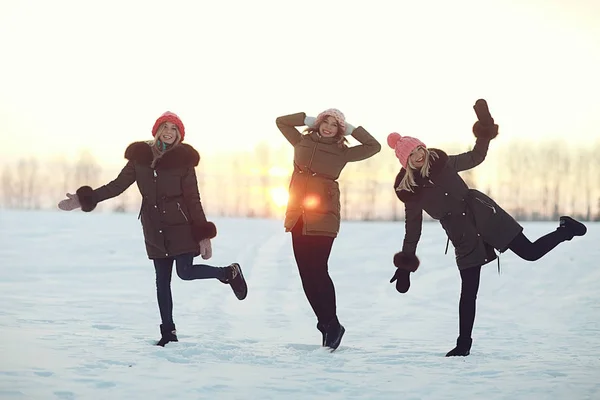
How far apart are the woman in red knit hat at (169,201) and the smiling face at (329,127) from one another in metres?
1.05

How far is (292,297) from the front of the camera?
11883 millimetres

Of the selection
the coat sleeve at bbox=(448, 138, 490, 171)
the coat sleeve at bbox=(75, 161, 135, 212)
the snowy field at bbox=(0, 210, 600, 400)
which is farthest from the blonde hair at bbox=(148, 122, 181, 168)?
the coat sleeve at bbox=(448, 138, 490, 171)

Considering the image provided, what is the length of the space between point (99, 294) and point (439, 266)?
7046mm

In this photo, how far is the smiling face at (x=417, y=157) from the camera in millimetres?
5859

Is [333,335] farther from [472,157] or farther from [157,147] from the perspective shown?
[157,147]

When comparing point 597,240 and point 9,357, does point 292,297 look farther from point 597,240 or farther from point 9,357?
point 597,240

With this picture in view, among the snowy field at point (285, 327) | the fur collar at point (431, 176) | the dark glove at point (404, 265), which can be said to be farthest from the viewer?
the dark glove at point (404, 265)

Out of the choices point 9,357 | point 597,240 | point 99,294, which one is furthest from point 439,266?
point 9,357

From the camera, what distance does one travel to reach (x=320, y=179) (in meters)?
5.93

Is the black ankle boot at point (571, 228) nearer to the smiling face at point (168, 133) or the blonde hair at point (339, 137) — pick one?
the blonde hair at point (339, 137)

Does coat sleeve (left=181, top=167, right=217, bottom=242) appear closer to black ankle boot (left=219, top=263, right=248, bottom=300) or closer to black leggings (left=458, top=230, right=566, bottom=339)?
black ankle boot (left=219, top=263, right=248, bottom=300)

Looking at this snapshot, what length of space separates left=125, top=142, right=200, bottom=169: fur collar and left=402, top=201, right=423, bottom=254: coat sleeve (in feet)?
5.77

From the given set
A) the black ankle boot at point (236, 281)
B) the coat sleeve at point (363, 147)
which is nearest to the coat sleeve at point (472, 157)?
the coat sleeve at point (363, 147)

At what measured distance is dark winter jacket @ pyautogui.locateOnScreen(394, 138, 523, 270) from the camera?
19.1ft
